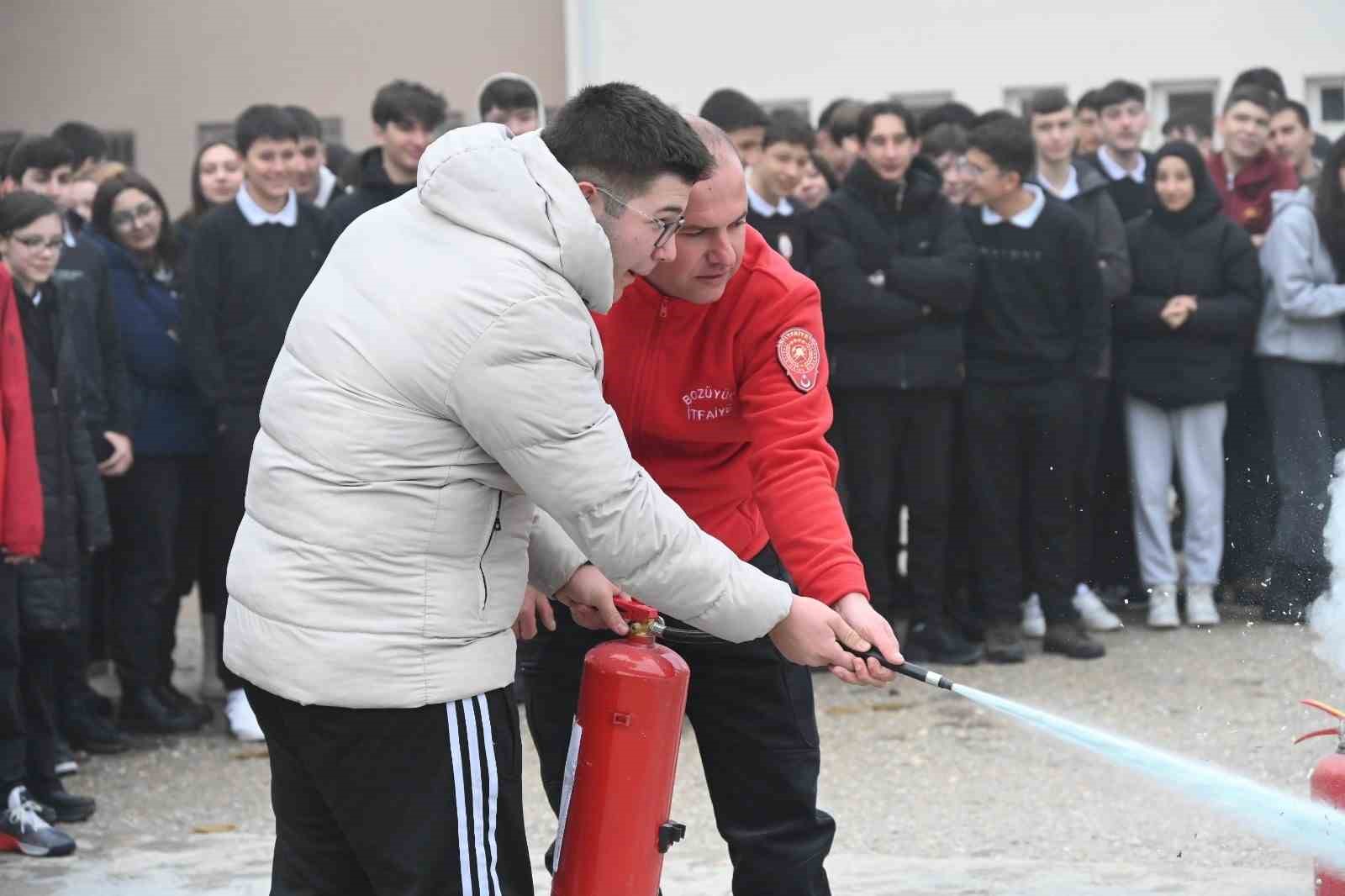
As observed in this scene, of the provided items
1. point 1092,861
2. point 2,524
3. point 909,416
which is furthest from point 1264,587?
point 2,524

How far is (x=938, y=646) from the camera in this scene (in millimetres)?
8078

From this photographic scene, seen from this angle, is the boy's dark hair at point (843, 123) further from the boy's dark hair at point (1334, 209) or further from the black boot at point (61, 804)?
the black boot at point (61, 804)

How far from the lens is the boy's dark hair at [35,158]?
7773 mm

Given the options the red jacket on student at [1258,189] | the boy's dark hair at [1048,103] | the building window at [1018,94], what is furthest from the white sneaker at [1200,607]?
the building window at [1018,94]

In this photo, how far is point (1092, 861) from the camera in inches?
211

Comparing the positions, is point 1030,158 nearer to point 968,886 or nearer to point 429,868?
point 968,886

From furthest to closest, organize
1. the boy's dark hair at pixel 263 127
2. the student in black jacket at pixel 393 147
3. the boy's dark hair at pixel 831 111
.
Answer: the boy's dark hair at pixel 831 111 → the student in black jacket at pixel 393 147 → the boy's dark hair at pixel 263 127

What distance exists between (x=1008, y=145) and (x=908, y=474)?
4.93 ft

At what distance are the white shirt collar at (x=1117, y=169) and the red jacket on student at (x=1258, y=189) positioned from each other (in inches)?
14.1

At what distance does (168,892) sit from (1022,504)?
442cm

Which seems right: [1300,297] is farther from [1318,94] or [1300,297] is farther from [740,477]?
[1318,94]

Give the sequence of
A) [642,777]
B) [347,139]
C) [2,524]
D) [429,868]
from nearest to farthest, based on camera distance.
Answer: [429,868]
[642,777]
[2,524]
[347,139]

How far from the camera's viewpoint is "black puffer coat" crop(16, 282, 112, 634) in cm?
614

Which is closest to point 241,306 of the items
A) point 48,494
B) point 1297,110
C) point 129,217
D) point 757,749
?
point 129,217
